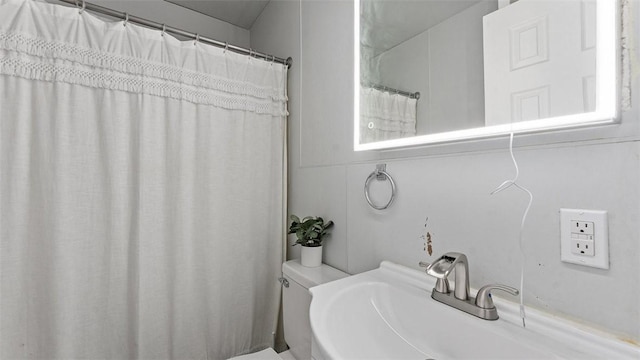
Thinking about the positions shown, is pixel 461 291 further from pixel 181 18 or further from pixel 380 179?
pixel 181 18

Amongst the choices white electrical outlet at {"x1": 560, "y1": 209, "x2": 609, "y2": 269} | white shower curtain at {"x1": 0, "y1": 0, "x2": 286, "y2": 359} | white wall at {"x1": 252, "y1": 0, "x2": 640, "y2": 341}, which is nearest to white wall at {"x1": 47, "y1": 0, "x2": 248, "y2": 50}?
white shower curtain at {"x1": 0, "y1": 0, "x2": 286, "y2": 359}

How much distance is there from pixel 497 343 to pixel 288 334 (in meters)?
0.82

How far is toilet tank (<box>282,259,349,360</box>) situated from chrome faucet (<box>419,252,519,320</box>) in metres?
0.46

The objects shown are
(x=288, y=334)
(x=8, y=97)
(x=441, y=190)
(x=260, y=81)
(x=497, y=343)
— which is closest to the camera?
(x=497, y=343)

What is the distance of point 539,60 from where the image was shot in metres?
0.63

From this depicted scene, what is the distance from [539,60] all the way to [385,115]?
452 millimetres

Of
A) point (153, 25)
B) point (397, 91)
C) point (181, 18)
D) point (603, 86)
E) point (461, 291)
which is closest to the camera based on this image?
point (603, 86)

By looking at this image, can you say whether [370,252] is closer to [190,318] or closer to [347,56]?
[347,56]

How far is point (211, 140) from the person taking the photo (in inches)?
52.7

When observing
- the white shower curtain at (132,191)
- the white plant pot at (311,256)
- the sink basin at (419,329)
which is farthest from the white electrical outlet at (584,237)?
the white shower curtain at (132,191)

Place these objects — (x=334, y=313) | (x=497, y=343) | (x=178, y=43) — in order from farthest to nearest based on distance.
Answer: (x=178, y=43), (x=334, y=313), (x=497, y=343)

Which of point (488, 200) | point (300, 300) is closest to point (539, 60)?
point (488, 200)

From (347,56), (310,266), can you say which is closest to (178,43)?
(347,56)

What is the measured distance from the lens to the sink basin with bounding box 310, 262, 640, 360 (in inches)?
20.6
